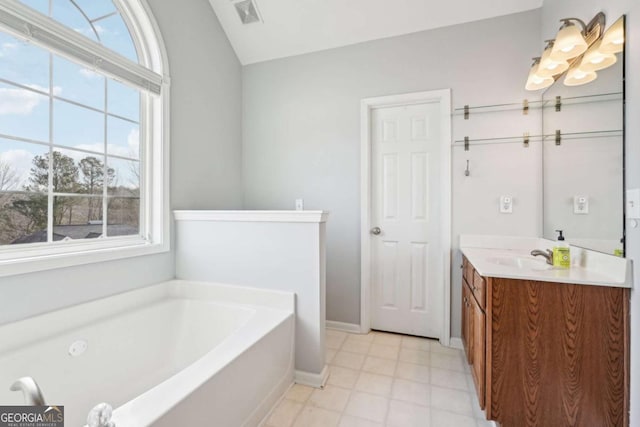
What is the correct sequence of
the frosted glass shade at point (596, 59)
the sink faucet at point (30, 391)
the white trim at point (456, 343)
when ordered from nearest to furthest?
the sink faucet at point (30, 391), the frosted glass shade at point (596, 59), the white trim at point (456, 343)

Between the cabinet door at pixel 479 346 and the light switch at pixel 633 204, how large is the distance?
0.76 m

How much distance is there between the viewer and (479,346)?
154 centimetres

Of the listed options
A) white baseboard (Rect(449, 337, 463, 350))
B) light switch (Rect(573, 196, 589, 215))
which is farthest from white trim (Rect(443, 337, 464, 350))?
light switch (Rect(573, 196, 589, 215))

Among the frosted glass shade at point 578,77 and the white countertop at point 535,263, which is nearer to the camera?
the white countertop at point 535,263

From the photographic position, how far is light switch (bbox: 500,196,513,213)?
2205 millimetres

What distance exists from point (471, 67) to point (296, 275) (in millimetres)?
2125

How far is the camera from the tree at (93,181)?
5.86 feet

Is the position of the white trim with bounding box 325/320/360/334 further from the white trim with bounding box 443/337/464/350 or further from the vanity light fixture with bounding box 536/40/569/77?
the vanity light fixture with bounding box 536/40/569/77

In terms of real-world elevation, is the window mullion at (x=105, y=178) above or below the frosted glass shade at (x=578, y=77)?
below

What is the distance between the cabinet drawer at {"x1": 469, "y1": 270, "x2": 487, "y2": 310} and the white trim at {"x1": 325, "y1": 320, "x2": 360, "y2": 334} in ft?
4.00

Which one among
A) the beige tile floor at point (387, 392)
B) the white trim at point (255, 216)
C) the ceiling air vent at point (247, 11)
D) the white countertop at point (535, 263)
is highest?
the ceiling air vent at point (247, 11)

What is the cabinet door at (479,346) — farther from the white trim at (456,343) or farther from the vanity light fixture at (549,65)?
the vanity light fixture at (549,65)

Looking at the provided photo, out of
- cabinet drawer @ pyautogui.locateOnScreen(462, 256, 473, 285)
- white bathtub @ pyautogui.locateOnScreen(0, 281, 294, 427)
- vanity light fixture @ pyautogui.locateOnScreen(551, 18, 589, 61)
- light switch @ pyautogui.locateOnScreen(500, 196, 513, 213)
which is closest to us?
white bathtub @ pyautogui.locateOnScreen(0, 281, 294, 427)

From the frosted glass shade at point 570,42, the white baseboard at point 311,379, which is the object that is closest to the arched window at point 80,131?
the white baseboard at point 311,379
